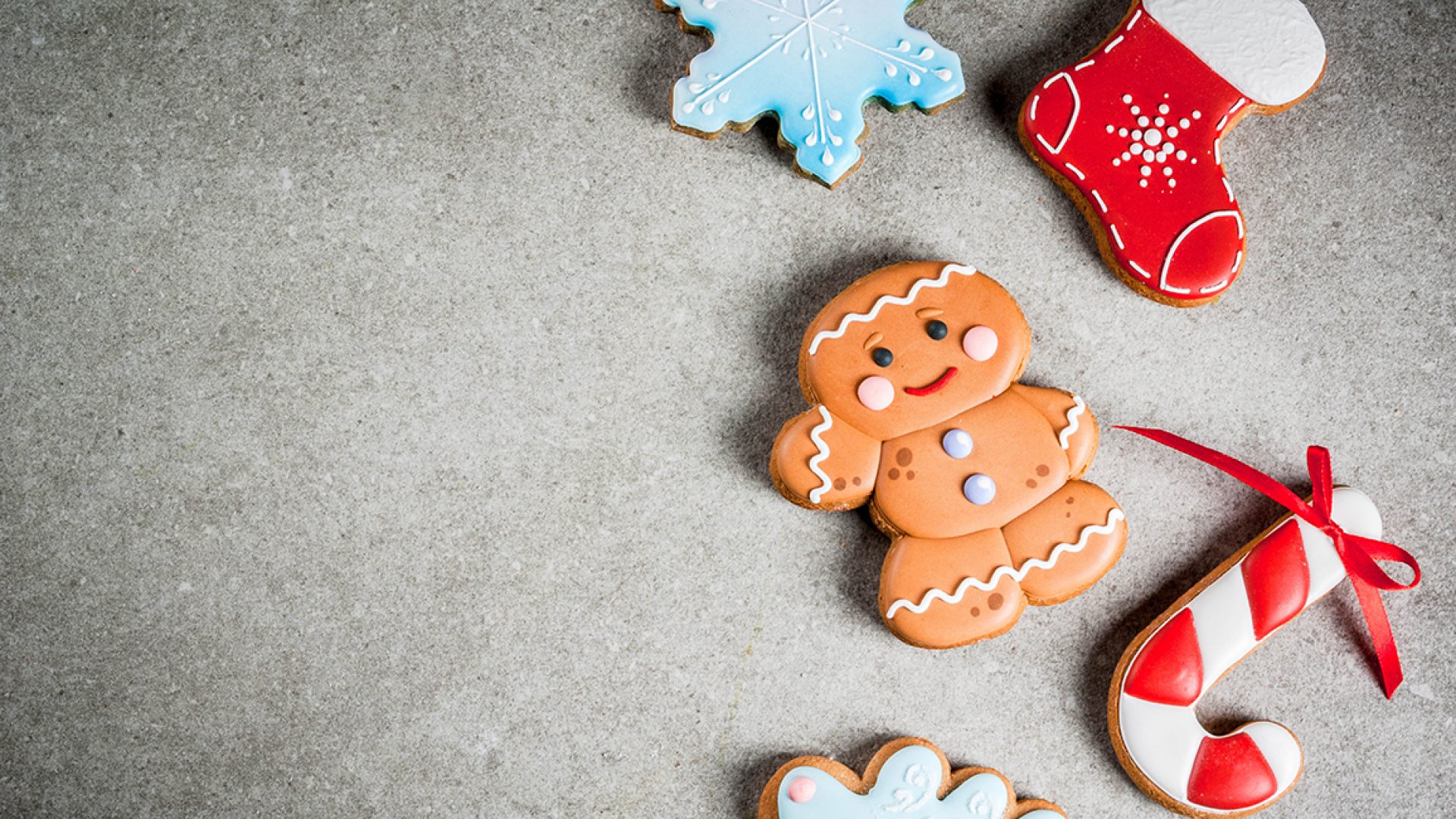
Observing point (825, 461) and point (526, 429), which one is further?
point (526, 429)

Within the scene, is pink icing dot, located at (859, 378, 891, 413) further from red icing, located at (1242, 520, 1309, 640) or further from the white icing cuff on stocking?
the white icing cuff on stocking

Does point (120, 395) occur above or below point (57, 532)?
above

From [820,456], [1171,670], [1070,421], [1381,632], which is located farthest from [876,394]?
[1381,632]

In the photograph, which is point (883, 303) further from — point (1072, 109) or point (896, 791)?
point (896, 791)

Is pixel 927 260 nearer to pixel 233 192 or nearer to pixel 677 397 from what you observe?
pixel 677 397

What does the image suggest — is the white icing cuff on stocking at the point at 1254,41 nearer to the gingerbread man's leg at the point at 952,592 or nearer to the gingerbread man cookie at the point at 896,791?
the gingerbread man's leg at the point at 952,592

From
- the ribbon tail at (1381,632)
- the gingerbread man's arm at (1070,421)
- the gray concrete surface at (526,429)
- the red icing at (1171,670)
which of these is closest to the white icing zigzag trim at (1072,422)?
the gingerbread man's arm at (1070,421)

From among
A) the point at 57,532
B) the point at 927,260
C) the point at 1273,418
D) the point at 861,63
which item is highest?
the point at 861,63

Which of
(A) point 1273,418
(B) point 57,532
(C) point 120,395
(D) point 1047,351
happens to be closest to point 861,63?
(D) point 1047,351
